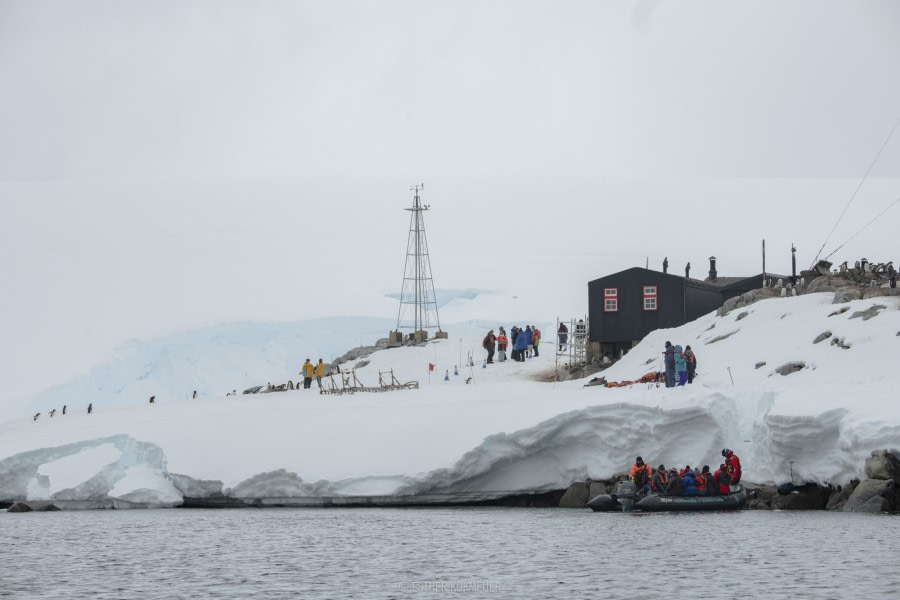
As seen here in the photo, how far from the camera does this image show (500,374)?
48469 millimetres

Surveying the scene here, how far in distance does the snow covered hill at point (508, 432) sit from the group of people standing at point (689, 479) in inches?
36.3

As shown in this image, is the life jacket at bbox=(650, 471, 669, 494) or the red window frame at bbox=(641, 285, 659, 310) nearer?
the life jacket at bbox=(650, 471, 669, 494)

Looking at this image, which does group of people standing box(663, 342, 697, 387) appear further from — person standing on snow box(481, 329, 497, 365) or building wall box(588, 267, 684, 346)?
person standing on snow box(481, 329, 497, 365)

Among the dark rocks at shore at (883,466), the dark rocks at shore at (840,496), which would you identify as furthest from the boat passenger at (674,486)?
the dark rocks at shore at (883,466)

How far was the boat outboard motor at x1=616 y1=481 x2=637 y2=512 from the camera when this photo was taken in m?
31.4

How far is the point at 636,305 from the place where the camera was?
50.2 metres

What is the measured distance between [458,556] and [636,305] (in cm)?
2672

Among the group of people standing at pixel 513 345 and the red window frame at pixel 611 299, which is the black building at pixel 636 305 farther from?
the group of people standing at pixel 513 345

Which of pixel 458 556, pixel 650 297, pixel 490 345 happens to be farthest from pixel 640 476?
pixel 490 345

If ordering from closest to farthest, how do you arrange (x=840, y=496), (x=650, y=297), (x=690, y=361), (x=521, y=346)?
1. (x=840, y=496)
2. (x=690, y=361)
3. (x=650, y=297)
4. (x=521, y=346)

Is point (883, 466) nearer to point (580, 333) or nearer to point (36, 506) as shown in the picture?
point (580, 333)

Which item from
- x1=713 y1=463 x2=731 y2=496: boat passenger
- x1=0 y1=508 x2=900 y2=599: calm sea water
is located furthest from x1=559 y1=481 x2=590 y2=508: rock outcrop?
x1=713 y1=463 x2=731 y2=496: boat passenger

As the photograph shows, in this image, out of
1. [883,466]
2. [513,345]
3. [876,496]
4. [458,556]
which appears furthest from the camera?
[513,345]

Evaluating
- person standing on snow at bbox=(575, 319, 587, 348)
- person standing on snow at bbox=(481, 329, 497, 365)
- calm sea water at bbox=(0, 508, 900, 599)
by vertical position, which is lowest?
calm sea water at bbox=(0, 508, 900, 599)
